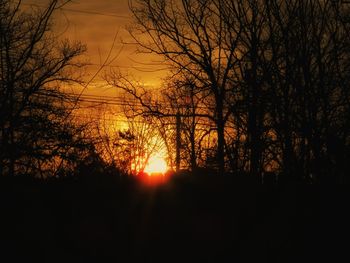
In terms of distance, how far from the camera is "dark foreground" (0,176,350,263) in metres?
5.66

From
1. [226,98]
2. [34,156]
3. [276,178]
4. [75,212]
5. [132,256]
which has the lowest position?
[132,256]

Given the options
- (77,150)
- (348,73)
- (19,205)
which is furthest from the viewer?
(77,150)

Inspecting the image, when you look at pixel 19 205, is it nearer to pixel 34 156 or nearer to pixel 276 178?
pixel 276 178

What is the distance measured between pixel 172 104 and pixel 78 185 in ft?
55.1

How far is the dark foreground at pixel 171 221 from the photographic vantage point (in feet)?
18.6

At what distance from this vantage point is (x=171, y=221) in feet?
20.4

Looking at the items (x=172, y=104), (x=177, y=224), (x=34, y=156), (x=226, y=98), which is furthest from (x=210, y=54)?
(x=177, y=224)

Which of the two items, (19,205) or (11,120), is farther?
(11,120)

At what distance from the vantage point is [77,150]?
64.2 feet

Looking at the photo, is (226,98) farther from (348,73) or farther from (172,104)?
(348,73)

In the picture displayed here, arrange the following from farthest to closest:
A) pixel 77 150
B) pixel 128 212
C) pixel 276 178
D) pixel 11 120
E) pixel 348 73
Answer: pixel 77 150, pixel 11 120, pixel 348 73, pixel 276 178, pixel 128 212

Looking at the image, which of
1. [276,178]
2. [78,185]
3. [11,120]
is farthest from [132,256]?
[11,120]

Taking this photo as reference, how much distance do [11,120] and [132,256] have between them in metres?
8.42

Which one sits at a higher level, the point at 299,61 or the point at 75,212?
the point at 299,61
